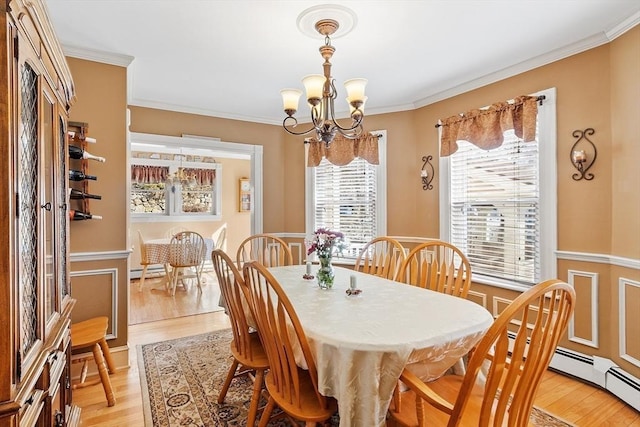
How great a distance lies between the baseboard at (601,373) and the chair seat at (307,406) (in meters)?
2.04

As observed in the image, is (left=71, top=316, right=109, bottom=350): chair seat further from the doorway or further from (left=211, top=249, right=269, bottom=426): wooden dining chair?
the doorway

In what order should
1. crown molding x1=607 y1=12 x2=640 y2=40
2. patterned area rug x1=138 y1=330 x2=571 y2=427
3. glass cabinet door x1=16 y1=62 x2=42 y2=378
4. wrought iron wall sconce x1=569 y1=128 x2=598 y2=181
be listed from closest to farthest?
glass cabinet door x1=16 y1=62 x2=42 y2=378 → patterned area rug x1=138 y1=330 x2=571 y2=427 → crown molding x1=607 y1=12 x2=640 y2=40 → wrought iron wall sconce x1=569 y1=128 x2=598 y2=181

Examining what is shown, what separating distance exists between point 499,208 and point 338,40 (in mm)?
2005

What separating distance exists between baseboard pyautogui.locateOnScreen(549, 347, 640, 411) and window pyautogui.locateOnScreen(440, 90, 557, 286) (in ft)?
1.95

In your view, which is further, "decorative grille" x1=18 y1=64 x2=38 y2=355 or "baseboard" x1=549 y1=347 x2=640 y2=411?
"baseboard" x1=549 y1=347 x2=640 y2=411

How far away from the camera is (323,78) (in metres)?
2.03

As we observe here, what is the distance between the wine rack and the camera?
8.02ft

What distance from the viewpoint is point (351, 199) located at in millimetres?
4195

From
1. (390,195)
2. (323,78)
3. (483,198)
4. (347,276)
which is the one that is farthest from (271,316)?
(390,195)

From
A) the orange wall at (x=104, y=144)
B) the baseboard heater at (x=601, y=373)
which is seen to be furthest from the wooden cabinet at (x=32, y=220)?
the baseboard heater at (x=601, y=373)

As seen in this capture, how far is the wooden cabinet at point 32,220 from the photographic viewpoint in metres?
0.85

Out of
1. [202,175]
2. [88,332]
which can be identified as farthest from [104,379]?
[202,175]

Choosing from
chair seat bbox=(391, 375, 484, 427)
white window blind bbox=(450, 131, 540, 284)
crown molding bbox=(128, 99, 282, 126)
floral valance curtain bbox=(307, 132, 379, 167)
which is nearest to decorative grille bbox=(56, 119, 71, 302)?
chair seat bbox=(391, 375, 484, 427)

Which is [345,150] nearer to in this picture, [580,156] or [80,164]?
[580,156]
